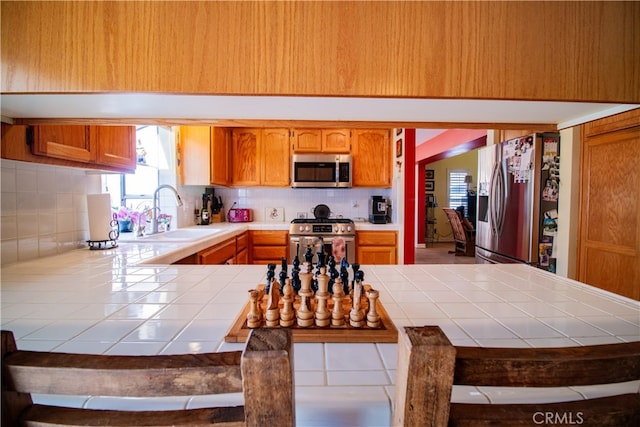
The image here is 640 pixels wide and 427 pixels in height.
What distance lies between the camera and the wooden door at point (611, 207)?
1934 mm

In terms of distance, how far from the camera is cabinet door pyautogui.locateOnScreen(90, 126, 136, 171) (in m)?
1.52

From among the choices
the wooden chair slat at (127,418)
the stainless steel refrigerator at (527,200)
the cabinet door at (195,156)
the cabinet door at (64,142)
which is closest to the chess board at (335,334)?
the wooden chair slat at (127,418)

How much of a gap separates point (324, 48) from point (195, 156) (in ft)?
8.89

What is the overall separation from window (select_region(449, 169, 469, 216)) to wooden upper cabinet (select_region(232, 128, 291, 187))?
20.7 feet

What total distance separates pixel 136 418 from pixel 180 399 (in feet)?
0.58

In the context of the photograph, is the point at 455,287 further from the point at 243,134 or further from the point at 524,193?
the point at 243,134

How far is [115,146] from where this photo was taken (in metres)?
1.65

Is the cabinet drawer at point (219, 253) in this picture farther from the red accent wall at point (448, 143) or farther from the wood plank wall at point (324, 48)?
the red accent wall at point (448, 143)

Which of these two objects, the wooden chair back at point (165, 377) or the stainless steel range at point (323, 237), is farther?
the stainless steel range at point (323, 237)

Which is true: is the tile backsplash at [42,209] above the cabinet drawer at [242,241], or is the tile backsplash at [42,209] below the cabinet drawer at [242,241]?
above

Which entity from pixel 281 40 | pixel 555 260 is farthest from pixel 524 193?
pixel 281 40

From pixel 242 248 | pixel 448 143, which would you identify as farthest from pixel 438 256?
pixel 242 248

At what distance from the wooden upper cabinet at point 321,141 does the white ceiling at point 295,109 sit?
2532mm

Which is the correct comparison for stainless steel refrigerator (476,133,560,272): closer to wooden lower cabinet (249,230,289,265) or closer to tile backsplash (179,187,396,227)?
tile backsplash (179,187,396,227)
